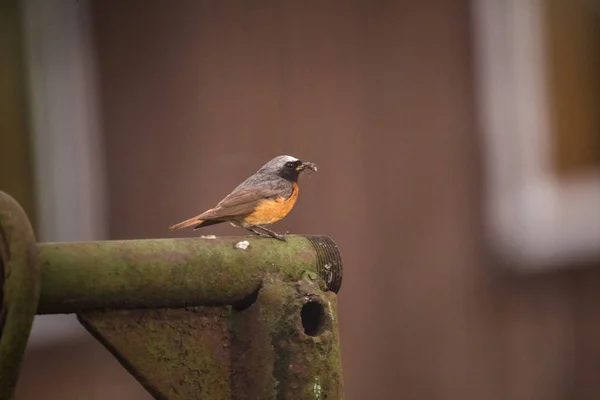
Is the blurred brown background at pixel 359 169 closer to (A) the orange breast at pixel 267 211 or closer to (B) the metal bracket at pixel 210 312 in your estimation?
(A) the orange breast at pixel 267 211

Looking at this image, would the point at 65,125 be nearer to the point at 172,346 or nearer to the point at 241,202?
the point at 241,202

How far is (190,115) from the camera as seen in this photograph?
12.5ft

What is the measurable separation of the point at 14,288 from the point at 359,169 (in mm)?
3359

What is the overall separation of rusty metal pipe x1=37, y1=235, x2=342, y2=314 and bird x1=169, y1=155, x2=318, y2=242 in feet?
1.86

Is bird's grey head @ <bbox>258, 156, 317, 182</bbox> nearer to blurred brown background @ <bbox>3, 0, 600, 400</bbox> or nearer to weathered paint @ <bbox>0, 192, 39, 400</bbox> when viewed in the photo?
weathered paint @ <bbox>0, 192, 39, 400</bbox>

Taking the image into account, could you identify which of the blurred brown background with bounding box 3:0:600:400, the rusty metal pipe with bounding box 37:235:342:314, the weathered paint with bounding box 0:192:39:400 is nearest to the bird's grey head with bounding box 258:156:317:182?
the rusty metal pipe with bounding box 37:235:342:314

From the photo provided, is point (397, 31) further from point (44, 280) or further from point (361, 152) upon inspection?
point (44, 280)

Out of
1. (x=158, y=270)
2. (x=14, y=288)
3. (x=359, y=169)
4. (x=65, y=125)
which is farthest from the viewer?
(x=359, y=169)

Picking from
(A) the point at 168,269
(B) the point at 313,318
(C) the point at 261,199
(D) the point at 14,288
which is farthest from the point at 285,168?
(D) the point at 14,288

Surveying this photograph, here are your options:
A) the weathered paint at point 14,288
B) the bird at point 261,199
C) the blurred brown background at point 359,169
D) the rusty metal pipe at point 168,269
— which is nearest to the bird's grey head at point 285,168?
the bird at point 261,199

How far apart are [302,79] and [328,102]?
0.62ft

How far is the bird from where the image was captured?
1979 millimetres

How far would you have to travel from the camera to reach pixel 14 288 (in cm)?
105

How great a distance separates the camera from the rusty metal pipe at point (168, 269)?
117 centimetres
